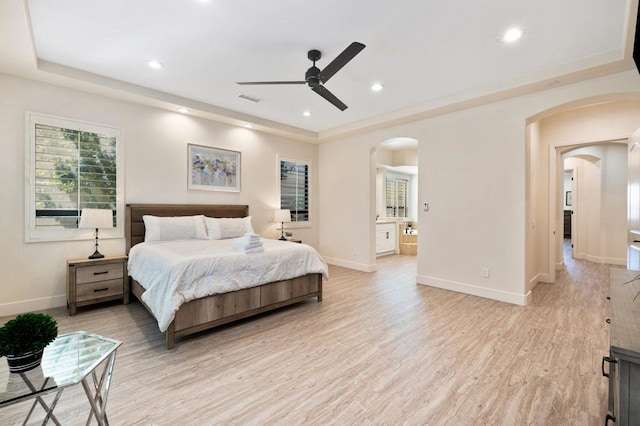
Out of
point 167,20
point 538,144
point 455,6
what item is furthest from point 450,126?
point 167,20

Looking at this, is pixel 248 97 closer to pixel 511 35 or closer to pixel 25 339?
pixel 511 35

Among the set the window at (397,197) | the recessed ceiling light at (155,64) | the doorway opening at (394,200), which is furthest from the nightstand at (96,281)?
the window at (397,197)

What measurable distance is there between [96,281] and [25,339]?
8.71 feet

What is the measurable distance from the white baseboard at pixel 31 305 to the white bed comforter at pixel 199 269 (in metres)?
0.94

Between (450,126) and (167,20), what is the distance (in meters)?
3.82

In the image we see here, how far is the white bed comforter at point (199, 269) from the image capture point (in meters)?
2.56

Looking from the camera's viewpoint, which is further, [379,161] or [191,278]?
[379,161]

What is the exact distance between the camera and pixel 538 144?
189 inches

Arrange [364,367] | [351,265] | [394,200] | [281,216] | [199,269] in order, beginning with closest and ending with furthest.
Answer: [364,367], [199,269], [281,216], [351,265], [394,200]

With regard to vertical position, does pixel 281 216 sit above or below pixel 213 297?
above

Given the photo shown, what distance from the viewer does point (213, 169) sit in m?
4.89

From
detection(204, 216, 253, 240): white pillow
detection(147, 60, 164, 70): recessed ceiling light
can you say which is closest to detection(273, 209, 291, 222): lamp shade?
detection(204, 216, 253, 240): white pillow

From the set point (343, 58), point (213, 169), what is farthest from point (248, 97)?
point (343, 58)

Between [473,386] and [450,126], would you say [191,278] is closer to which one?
[473,386]
